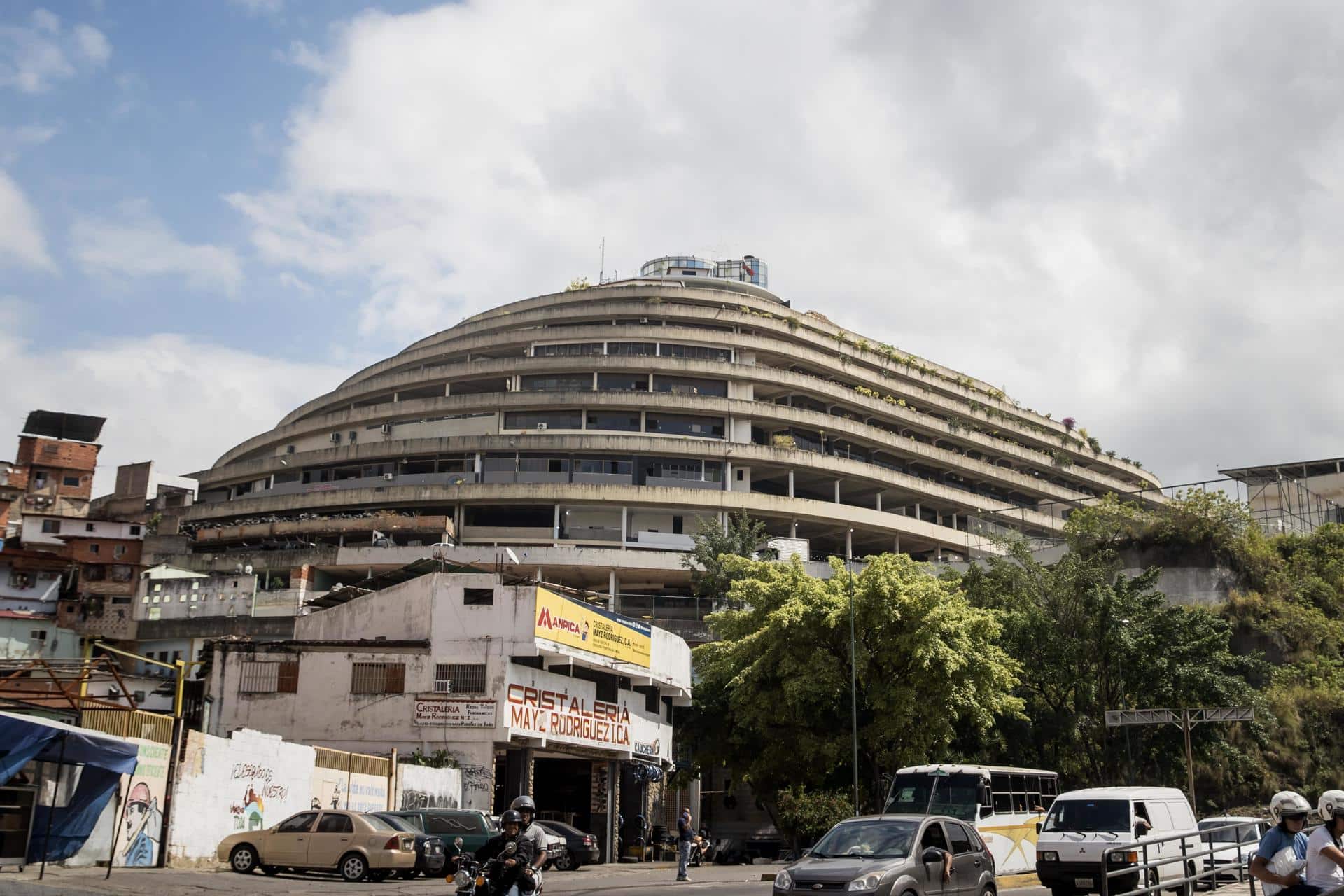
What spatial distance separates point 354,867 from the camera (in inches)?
830

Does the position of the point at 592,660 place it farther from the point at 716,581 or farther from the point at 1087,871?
the point at 716,581

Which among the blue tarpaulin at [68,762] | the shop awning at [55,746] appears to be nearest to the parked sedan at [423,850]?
the blue tarpaulin at [68,762]

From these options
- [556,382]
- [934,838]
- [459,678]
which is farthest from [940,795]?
[556,382]

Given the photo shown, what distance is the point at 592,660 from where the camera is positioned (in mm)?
33344

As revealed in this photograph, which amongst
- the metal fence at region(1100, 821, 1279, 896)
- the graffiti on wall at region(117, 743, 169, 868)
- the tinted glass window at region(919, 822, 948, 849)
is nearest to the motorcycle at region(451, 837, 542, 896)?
the tinted glass window at region(919, 822, 948, 849)

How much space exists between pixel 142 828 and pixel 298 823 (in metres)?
2.55

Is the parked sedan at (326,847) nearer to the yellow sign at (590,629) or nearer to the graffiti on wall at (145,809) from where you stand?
the graffiti on wall at (145,809)

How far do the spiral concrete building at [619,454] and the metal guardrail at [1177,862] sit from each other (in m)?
38.2

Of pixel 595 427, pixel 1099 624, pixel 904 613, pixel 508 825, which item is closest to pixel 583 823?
pixel 904 613

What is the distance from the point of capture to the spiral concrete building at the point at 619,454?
6303cm

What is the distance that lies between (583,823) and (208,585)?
2681cm

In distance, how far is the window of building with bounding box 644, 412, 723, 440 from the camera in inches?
2702

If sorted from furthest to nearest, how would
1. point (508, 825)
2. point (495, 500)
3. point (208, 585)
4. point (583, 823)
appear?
point (495, 500) < point (208, 585) < point (583, 823) < point (508, 825)

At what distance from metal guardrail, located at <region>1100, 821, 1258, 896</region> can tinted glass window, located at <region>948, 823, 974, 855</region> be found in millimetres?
1761
